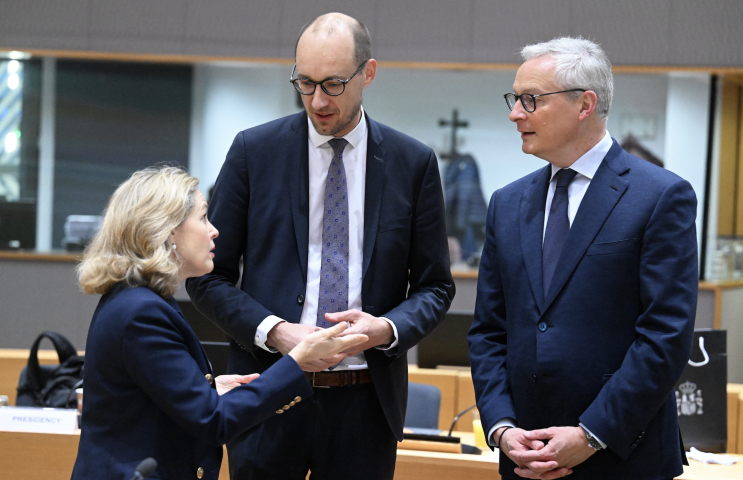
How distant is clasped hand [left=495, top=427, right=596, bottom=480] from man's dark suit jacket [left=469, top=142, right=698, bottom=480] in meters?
0.05

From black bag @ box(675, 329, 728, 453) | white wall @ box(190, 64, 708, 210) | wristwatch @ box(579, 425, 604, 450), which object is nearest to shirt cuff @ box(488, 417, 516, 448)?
wristwatch @ box(579, 425, 604, 450)

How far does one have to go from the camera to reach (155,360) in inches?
64.3

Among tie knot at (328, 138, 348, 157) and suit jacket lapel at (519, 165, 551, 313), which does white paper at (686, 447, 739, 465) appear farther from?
tie knot at (328, 138, 348, 157)

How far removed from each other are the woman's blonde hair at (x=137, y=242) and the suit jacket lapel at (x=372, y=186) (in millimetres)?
532

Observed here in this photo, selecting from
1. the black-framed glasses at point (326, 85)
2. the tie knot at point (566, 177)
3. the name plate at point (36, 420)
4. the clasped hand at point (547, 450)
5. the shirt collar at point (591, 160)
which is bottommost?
the name plate at point (36, 420)

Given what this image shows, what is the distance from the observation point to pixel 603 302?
1.83 meters

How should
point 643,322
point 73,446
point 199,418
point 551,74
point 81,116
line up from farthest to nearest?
point 81,116
point 73,446
point 551,74
point 643,322
point 199,418

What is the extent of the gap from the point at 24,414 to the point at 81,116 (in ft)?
16.1

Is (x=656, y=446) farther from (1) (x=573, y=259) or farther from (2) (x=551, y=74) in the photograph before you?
(2) (x=551, y=74)

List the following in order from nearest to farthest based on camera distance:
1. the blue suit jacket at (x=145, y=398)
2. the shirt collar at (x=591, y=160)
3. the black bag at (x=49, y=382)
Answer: the blue suit jacket at (x=145, y=398), the shirt collar at (x=591, y=160), the black bag at (x=49, y=382)

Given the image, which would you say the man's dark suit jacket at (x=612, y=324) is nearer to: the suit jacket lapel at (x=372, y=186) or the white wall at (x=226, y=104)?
the suit jacket lapel at (x=372, y=186)

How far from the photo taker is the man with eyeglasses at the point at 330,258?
2016mm

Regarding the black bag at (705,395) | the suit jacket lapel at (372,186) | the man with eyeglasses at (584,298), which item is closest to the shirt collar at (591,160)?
the man with eyeglasses at (584,298)

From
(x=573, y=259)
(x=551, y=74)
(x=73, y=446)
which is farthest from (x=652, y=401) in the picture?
(x=73, y=446)
